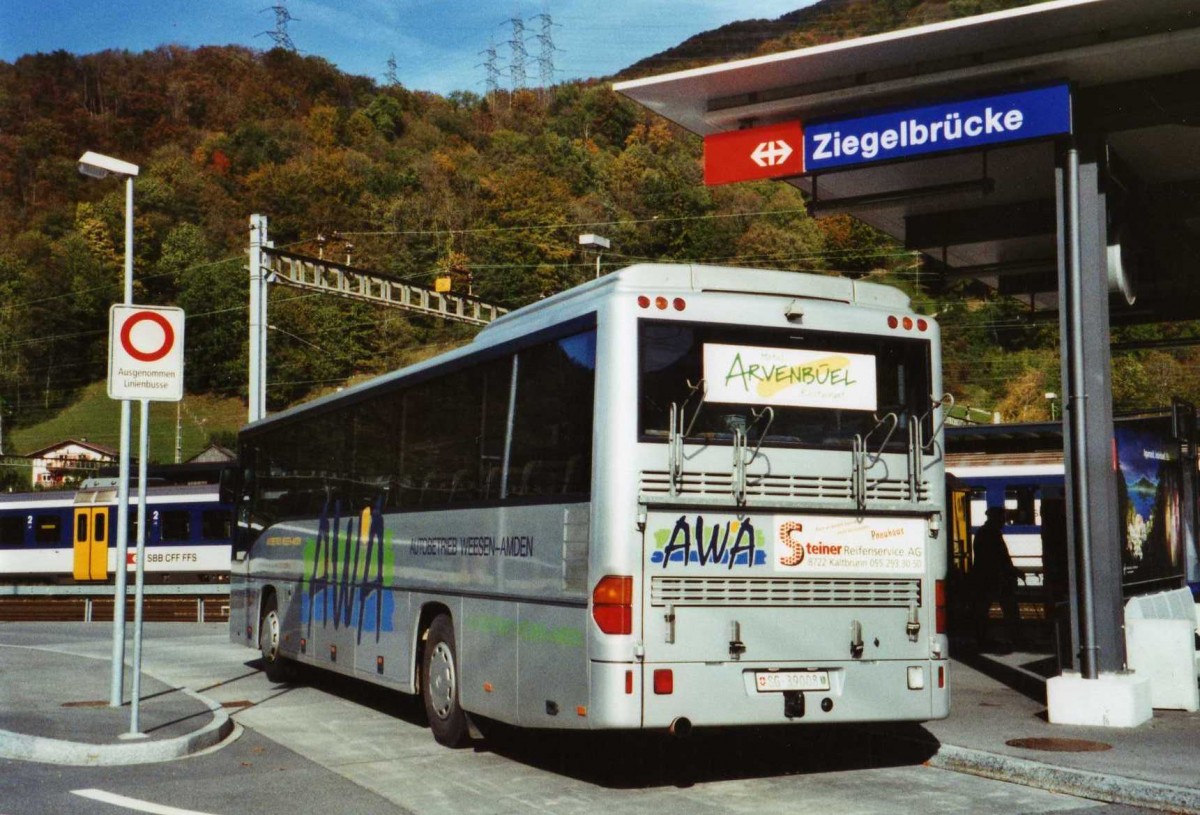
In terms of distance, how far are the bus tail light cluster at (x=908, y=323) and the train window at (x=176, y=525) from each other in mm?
34289

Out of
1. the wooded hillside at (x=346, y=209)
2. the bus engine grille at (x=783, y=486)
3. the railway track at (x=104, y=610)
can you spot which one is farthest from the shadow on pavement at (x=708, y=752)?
the wooded hillside at (x=346, y=209)

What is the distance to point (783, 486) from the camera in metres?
8.80

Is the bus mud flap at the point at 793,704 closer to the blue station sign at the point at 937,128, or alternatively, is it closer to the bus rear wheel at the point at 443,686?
the bus rear wheel at the point at 443,686

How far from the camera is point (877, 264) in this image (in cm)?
9350

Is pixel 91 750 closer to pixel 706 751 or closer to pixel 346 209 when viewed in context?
pixel 706 751

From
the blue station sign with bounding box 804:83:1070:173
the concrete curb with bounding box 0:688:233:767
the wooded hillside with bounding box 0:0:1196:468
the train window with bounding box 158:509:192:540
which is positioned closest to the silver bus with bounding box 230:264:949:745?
the concrete curb with bounding box 0:688:233:767

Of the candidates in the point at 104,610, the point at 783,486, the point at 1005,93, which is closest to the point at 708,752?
the point at 783,486

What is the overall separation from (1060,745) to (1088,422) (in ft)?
9.20

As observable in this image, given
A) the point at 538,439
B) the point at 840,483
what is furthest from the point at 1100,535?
the point at 538,439

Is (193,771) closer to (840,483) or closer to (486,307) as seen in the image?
(840,483)

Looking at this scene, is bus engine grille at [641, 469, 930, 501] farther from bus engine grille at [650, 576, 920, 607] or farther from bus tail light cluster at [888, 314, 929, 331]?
bus tail light cluster at [888, 314, 929, 331]

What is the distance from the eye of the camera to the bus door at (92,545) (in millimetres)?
42188

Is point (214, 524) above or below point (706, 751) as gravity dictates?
above

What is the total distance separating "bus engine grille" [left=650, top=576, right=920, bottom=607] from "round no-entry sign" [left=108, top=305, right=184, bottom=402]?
4.64m
